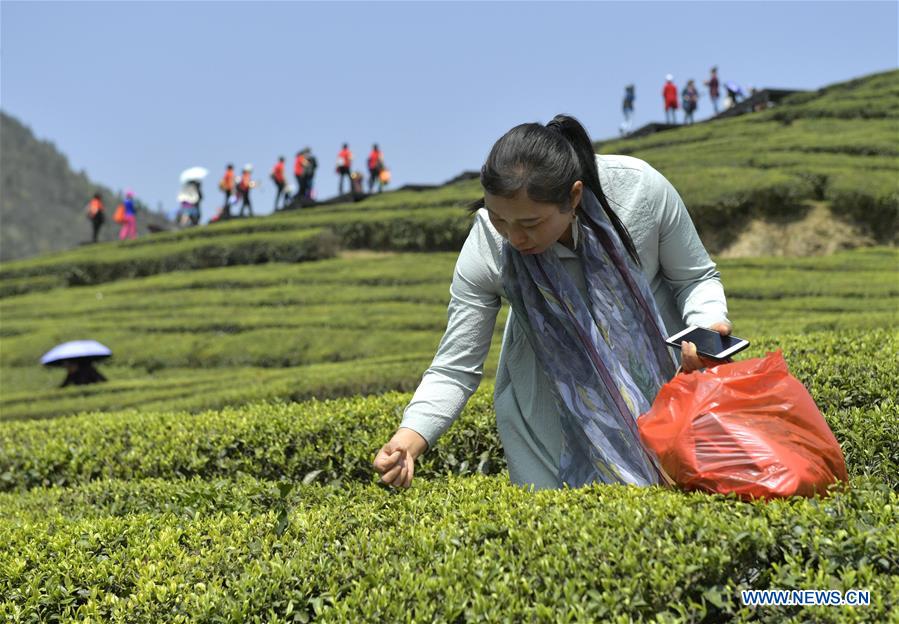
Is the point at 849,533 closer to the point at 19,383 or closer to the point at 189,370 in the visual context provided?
the point at 189,370

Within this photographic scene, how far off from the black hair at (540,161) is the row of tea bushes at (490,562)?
0.95m

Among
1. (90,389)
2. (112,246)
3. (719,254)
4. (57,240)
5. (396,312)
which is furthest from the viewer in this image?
(57,240)

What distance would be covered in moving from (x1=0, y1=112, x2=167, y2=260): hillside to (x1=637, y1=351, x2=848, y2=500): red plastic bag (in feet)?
161

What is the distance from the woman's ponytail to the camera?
3.34 meters

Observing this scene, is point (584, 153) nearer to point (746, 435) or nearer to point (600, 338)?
point (600, 338)

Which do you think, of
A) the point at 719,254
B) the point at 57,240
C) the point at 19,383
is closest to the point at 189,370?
the point at 19,383

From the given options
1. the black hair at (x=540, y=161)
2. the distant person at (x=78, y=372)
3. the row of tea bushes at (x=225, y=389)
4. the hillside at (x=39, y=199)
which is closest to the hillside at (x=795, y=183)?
the row of tea bushes at (x=225, y=389)

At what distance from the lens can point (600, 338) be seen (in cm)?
349

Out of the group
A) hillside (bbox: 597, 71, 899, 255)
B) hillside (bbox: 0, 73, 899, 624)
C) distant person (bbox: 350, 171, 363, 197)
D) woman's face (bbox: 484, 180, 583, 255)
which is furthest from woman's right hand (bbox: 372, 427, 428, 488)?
distant person (bbox: 350, 171, 363, 197)

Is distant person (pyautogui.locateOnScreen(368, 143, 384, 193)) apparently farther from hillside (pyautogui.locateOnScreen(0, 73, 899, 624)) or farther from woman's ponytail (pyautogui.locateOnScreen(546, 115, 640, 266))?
woman's ponytail (pyautogui.locateOnScreen(546, 115, 640, 266))

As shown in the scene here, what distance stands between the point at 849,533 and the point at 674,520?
47cm

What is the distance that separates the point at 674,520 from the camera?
118 inches

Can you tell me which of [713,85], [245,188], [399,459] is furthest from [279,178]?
[399,459]

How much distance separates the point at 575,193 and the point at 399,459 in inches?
40.3
